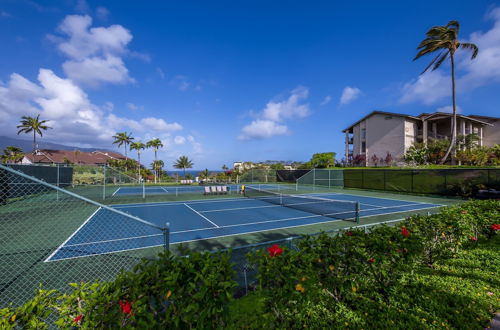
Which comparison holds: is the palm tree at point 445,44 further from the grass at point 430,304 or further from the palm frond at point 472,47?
the grass at point 430,304

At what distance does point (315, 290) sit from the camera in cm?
252

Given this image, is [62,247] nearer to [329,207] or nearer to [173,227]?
[173,227]

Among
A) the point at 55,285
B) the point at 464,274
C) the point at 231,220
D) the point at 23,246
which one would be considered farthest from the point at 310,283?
the point at 23,246

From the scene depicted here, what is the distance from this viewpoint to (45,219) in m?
10.2

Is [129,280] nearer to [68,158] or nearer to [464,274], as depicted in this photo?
[464,274]

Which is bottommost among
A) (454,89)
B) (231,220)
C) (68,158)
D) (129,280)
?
(231,220)

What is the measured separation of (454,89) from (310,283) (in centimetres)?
3199

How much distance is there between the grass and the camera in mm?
2705

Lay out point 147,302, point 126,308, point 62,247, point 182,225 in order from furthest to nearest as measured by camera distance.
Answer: point 182,225, point 62,247, point 147,302, point 126,308

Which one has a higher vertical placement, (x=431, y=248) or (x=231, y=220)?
(x=431, y=248)

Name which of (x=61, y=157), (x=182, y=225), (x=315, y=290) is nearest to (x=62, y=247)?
(x=182, y=225)

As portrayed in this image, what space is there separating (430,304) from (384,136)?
3738 cm

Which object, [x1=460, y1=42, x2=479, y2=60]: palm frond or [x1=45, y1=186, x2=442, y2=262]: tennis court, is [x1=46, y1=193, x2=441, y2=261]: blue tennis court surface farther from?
[x1=460, y1=42, x2=479, y2=60]: palm frond

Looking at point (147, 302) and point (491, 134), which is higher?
point (491, 134)
